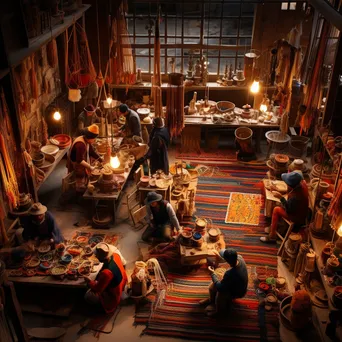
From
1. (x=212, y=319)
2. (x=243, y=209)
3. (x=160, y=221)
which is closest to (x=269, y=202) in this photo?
(x=243, y=209)

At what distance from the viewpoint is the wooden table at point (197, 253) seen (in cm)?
776

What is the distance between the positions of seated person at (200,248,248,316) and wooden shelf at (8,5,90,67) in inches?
167

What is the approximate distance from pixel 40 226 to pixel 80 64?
15.3ft

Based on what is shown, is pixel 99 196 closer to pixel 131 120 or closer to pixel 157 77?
pixel 131 120

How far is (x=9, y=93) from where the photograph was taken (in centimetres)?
707

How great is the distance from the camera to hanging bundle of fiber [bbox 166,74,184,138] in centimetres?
973

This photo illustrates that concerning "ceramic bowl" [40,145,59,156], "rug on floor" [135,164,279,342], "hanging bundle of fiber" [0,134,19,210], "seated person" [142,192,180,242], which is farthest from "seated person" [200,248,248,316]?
"ceramic bowl" [40,145,59,156]

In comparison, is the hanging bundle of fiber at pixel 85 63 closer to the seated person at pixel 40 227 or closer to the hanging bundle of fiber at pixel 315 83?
the seated person at pixel 40 227

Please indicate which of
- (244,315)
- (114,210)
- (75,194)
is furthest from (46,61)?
(244,315)

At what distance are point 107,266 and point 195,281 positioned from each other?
177 centimetres

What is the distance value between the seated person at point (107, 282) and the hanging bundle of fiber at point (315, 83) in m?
5.19

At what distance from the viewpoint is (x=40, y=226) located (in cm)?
760

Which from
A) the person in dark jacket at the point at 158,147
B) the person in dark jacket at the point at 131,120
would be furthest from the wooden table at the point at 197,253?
the person in dark jacket at the point at 131,120

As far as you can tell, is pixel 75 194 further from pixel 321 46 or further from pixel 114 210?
pixel 321 46
